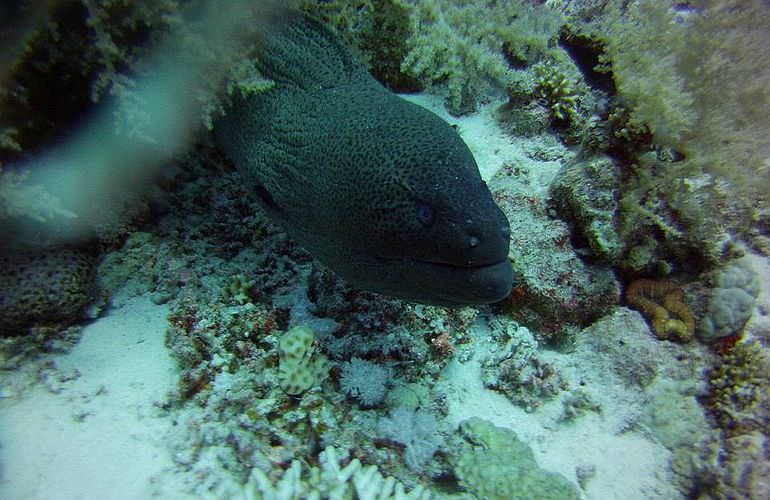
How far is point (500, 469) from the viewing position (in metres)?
2.56

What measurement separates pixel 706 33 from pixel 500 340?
9.93 feet

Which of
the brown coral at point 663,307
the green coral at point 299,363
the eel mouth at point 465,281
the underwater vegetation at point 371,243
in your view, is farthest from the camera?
the brown coral at point 663,307

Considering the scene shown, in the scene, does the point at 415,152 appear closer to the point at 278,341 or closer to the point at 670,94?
the point at 278,341

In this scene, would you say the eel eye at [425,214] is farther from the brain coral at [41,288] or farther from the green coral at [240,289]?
the brain coral at [41,288]

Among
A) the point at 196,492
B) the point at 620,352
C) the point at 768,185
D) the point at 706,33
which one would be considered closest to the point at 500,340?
the point at 620,352

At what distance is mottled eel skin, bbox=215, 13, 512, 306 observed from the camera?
82.9 inches

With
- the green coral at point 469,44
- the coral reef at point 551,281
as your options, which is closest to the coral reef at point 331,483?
the coral reef at point 551,281

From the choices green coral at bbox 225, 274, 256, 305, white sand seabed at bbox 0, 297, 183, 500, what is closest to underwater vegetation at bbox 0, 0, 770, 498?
green coral at bbox 225, 274, 256, 305

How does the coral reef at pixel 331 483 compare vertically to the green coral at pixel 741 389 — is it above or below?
below

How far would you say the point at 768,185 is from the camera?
3.59 meters

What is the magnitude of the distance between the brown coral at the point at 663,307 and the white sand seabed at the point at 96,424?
12.1 ft

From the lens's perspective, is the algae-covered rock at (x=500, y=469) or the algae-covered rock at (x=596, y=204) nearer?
the algae-covered rock at (x=500, y=469)

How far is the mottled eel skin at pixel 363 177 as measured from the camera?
211 centimetres

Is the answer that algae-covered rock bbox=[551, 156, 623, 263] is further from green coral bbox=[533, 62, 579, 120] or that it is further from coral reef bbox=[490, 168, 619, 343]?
green coral bbox=[533, 62, 579, 120]
